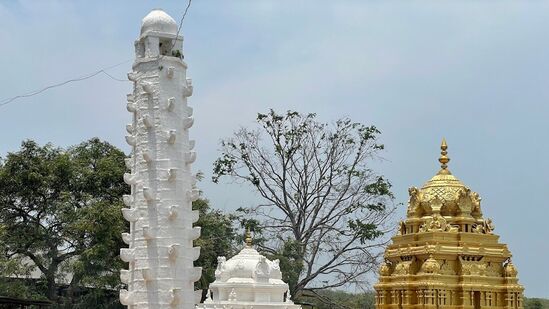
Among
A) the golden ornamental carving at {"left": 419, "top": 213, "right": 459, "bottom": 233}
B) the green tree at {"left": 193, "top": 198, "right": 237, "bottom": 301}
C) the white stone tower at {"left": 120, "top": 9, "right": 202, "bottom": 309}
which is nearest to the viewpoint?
the white stone tower at {"left": 120, "top": 9, "right": 202, "bottom": 309}

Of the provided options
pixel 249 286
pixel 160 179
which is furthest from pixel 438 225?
pixel 249 286

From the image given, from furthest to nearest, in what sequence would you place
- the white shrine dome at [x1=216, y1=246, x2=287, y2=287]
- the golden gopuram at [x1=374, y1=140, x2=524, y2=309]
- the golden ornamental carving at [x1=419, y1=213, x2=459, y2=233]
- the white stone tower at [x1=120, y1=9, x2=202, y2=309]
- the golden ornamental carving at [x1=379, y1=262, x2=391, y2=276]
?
the white shrine dome at [x1=216, y1=246, x2=287, y2=287]
the golden ornamental carving at [x1=379, y1=262, x2=391, y2=276]
the golden ornamental carving at [x1=419, y1=213, x2=459, y2=233]
the golden gopuram at [x1=374, y1=140, x2=524, y2=309]
the white stone tower at [x1=120, y1=9, x2=202, y2=309]

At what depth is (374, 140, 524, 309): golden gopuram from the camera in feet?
57.9

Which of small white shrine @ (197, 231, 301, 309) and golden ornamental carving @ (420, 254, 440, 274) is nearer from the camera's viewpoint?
golden ornamental carving @ (420, 254, 440, 274)

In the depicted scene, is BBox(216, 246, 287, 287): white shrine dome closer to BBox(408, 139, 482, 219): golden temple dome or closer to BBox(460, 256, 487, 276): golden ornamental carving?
BBox(408, 139, 482, 219): golden temple dome

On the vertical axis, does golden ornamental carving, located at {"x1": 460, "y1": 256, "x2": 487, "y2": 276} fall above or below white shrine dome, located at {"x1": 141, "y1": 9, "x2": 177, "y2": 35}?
below

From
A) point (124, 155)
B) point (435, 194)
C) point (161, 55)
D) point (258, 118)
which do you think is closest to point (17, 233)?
point (124, 155)

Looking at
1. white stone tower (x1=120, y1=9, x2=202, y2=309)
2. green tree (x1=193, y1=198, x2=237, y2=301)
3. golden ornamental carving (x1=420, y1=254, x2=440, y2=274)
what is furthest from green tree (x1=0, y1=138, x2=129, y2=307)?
white stone tower (x1=120, y1=9, x2=202, y2=309)

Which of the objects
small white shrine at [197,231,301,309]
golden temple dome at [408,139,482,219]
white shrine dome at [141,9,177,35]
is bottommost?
small white shrine at [197,231,301,309]

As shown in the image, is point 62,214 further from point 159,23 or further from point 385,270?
point 159,23

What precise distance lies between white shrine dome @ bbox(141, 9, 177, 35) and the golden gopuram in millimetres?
8219

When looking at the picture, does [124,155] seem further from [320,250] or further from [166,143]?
[166,143]

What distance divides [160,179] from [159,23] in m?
2.37

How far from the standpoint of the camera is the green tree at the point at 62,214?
30375mm
